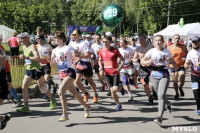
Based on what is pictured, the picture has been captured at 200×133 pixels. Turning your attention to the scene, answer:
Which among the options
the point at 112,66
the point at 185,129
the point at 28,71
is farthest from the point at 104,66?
the point at 185,129

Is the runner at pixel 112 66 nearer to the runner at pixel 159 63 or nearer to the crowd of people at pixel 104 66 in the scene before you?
the crowd of people at pixel 104 66

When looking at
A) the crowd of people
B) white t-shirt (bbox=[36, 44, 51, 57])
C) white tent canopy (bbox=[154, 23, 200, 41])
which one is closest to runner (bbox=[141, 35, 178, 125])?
the crowd of people

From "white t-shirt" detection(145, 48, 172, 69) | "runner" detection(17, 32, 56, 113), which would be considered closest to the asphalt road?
"runner" detection(17, 32, 56, 113)

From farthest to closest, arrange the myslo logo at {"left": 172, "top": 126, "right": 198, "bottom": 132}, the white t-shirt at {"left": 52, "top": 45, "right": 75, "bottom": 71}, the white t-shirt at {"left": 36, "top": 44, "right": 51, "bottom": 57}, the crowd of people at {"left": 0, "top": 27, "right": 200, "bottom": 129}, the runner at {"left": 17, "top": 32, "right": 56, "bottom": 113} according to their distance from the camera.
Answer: the white t-shirt at {"left": 36, "top": 44, "right": 51, "bottom": 57} < the runner at {"left": 17, "top": 32, "right": 56, "bottom": 113} < the white t-shirt at {"left": 52, "top": 45, "right": 75, "bottom": 71} < the crowd of people at {"left": 0, "top": 27, "right": 200, "bottom": 129} < the myslo logo at {"left": 172, "top": 126, "right": 198, "bottom": 132}

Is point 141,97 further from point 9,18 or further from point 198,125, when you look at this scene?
point 9,18

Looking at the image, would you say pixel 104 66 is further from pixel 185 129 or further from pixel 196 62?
pixel 185 129

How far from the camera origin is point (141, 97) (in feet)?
27.1

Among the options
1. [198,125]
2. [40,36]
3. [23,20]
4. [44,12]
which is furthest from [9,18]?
[198,125]

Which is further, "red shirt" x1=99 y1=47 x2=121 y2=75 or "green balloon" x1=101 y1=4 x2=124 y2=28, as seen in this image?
"green balloon" x1=101 y1=4 x2=124 y2=28

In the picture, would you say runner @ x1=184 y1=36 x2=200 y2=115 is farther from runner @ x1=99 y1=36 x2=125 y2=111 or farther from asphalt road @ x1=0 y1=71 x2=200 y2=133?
runner @ x1=99 y1=36 x2=125 y2=111

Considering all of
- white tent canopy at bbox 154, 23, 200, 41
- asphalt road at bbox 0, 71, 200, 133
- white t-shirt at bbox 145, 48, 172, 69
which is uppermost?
white tent canopy at bbox 154, 23, 200, 41

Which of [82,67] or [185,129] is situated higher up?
[82,67]

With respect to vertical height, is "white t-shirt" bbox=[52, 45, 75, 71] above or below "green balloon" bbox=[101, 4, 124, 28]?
below

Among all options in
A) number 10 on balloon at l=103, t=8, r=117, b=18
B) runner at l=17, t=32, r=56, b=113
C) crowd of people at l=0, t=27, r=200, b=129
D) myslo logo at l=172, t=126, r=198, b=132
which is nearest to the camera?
myslo logo at l=172, t=126, r=198, b=132
